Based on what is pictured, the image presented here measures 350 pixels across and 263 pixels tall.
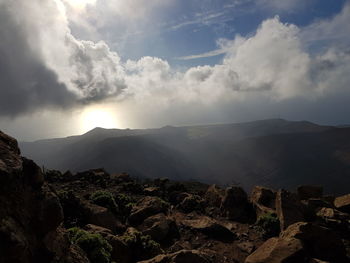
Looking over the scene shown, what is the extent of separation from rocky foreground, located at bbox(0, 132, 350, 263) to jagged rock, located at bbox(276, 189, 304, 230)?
9cm

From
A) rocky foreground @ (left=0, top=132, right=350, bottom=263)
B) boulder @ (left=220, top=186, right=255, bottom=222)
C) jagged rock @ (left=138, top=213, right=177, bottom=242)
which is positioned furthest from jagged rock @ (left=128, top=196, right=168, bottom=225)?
boulder @ (left=220, top=186, right=255, bottom=222)

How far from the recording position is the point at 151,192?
37812 millimetres

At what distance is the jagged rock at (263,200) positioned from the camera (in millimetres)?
28234

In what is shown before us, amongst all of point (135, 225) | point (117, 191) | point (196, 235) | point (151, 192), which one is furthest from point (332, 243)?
point (117, 191)

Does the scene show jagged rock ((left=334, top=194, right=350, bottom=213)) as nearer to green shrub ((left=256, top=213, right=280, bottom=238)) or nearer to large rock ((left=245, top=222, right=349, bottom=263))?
green shrub ((left=256, top=213, right=280, bottom=238))

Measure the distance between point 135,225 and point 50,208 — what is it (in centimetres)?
1636

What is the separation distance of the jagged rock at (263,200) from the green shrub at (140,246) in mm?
12805

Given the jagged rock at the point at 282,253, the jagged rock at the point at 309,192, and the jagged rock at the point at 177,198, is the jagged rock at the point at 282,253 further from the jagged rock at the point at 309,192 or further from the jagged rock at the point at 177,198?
the jagged rock at the point at 309,192

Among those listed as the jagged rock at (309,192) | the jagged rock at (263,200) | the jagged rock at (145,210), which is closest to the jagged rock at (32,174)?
the jagged rock at (145,210)

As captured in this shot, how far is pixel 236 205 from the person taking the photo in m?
30.4

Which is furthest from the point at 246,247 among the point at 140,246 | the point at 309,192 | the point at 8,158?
the point at 8,158

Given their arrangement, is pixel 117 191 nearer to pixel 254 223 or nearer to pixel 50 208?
pixel 254 223

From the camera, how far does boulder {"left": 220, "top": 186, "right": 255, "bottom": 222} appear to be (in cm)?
2925

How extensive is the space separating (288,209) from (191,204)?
1028 cm
